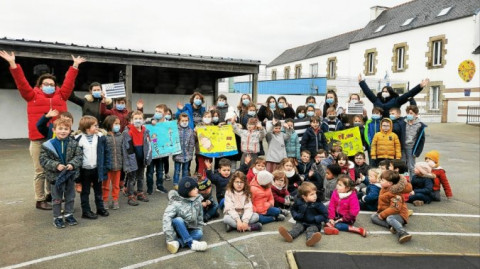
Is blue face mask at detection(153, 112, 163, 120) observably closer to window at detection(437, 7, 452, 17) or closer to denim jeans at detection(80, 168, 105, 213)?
denim jeans at detection(80, 168, 105, 213)

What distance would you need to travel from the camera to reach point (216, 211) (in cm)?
581

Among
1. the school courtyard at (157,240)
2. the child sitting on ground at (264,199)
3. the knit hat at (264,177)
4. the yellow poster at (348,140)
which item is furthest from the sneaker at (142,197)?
the yellow poster at (348,140)

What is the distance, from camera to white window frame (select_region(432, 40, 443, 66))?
2557 centimetres

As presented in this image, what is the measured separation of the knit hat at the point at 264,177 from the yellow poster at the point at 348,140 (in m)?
2.99

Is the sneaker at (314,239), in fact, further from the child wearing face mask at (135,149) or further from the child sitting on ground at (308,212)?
the child wearing face mask at (135,149)

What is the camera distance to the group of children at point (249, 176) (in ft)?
16.5

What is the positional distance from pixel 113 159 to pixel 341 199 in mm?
3689

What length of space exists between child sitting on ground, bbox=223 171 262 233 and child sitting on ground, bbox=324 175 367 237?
3.76 ft

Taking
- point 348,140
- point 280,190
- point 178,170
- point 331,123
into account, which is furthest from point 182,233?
point 331,123

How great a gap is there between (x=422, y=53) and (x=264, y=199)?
25721mm

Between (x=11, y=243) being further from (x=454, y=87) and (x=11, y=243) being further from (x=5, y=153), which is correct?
(x=454, y=87)

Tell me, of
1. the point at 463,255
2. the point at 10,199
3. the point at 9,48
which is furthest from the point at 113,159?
the point at 9,48

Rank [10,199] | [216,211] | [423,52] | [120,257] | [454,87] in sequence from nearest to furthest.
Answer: [120,257] → [216,211] → [10,199] → [454,87] → [423,52]

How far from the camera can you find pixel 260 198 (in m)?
5.74
